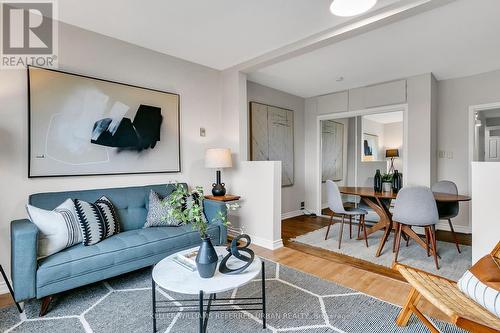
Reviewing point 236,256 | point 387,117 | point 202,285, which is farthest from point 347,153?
point 202,285

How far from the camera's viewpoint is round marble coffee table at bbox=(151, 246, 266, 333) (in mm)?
1470

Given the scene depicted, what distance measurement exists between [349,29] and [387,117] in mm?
2473

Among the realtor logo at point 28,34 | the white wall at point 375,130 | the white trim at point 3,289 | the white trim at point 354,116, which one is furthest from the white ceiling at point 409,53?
the white trim at point 3,289

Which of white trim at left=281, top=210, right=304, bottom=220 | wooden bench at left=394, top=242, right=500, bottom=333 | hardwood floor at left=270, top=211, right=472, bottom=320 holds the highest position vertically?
wooden bench at left=394, top=242, right=500, bottom=333

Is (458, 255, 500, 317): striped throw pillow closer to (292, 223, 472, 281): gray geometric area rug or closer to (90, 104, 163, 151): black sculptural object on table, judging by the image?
(292, 223, 472, 281): gray geometric area rug

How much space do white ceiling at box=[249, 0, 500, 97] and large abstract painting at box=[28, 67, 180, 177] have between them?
1703 millimetres

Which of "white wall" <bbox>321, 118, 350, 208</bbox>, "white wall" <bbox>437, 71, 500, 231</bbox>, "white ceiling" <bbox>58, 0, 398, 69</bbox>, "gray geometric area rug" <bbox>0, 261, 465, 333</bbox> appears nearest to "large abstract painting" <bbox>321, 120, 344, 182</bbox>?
"white wall" <bbox>321, 118, 350, 208</bbox>

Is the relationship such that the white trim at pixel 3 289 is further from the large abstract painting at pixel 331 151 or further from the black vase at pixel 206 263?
the large abstract painting at pixel 331 151

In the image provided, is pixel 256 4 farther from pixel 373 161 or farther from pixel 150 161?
pixel 373 161

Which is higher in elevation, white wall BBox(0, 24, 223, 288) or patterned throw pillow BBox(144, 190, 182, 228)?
white wall BBox(0, 24, 223, 288)

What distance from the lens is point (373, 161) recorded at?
479 centimetres

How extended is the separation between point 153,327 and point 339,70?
3.75 m

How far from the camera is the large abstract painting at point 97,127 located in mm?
2421

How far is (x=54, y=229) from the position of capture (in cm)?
205
